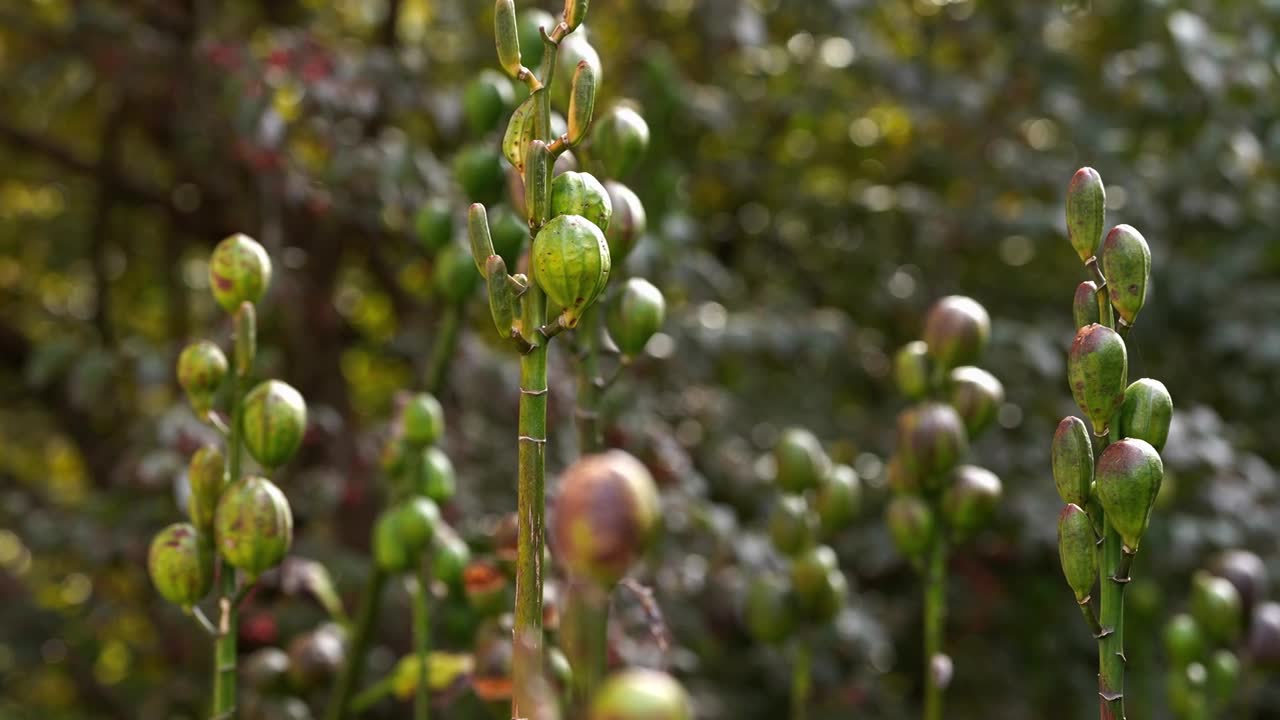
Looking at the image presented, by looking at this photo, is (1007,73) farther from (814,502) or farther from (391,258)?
(814,502)

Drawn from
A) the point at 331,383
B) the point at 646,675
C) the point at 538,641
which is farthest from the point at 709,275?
the point at 646,675

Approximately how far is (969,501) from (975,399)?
0.23ft

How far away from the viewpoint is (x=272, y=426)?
658mm

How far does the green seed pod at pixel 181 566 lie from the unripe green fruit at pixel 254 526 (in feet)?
0.11

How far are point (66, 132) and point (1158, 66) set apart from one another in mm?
2466

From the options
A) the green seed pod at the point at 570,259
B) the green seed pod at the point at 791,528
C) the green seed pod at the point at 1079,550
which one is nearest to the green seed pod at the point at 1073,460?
the green seed pod at the point at 1079,550

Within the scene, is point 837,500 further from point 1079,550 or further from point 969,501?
point 1079,550

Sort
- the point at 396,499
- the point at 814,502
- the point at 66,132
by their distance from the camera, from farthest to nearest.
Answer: the point at 66,132, the point at 814,502, the point at 396,499

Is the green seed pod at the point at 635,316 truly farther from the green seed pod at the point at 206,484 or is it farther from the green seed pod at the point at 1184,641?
the green seed pod at the point at 1184,641

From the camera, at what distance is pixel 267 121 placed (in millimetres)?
1687

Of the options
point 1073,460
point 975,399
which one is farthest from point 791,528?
point 1073,460

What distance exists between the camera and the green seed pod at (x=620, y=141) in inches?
27.8

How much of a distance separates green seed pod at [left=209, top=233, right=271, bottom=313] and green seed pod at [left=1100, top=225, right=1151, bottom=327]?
1.47 ft

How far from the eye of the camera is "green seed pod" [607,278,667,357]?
27.8 inches
